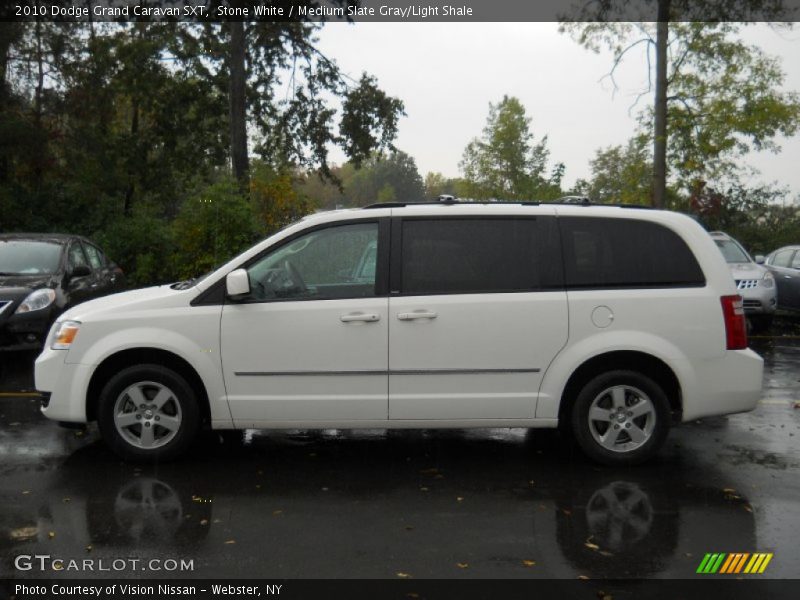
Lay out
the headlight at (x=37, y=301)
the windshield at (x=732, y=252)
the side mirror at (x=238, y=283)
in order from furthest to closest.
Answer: the windshield at (x=732, y=252)
the headlight at (x=37, y=301)
the side mirror at (x=238, y=283)

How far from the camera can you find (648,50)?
22953 millimetres

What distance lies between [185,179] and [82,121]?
4766 millimetres

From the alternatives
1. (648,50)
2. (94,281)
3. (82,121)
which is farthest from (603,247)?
(82,121)

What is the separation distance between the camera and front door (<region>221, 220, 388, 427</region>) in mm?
6367

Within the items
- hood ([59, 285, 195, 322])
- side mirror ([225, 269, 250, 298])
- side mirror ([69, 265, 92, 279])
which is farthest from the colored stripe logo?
side mirror ([69, 265, 92, 279])

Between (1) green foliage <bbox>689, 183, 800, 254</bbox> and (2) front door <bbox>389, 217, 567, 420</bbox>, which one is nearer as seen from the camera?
(2) front door <bbox>389, 217, 567, 420</bbox>

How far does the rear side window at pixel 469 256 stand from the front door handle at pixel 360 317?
0.28 meters

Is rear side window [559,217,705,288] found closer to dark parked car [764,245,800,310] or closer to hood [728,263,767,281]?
hood [728,263,767,281]

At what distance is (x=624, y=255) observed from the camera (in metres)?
6.59

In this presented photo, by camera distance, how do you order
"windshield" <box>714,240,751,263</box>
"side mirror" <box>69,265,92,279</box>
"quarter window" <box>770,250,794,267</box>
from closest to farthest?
"side mirror" <box>69,265,92,279</box>, "windshield" <box>714,240,751,263</box>, "quarter window" <box>770,250,794,267</box>

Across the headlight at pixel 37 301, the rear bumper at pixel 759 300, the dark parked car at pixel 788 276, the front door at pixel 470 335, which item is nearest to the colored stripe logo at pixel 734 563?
the front door at pixel 470 335

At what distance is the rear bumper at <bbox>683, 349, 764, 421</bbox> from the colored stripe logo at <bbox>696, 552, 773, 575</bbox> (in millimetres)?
1745

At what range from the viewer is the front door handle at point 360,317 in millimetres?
6355

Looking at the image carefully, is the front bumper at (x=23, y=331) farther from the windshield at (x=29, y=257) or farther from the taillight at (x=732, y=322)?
the taillight at (x=732, y=322)
